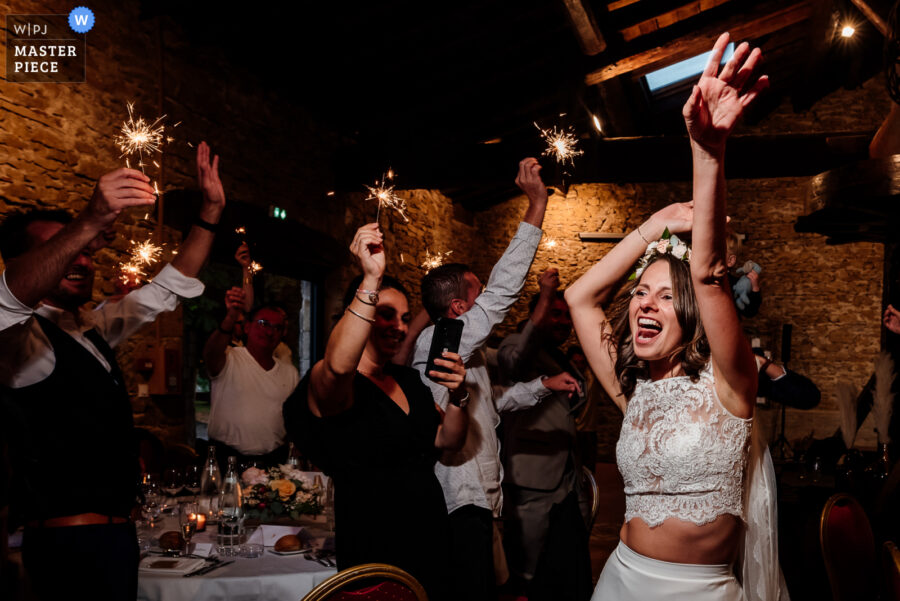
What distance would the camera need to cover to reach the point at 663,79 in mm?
9047

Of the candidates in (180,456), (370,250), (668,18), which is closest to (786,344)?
(668,18)

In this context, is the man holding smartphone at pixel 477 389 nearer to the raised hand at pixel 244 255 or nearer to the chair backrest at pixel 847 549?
the chair backrest at pixel 847 549

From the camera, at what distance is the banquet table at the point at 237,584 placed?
1.89 meters

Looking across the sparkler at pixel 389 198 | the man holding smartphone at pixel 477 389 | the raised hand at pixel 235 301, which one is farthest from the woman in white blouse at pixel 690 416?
the sparkler at pixel 389 198

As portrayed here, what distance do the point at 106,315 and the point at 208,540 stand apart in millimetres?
899

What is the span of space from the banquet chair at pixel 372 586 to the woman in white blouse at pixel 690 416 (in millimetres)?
502

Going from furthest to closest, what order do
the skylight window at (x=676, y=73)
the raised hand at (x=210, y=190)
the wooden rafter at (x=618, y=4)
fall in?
the skylight window at (x=676, y=73) → the wooden rafter at (x=618, y=4) → the raised hand at (x=210, y=190)

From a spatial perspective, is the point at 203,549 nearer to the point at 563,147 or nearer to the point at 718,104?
the point at 718,104

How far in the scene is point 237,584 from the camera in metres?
1.90

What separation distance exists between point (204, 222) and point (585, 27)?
4293 mm

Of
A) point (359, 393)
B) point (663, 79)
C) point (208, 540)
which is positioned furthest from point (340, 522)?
point (663, 79)

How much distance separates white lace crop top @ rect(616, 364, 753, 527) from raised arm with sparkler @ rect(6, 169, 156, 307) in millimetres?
1308

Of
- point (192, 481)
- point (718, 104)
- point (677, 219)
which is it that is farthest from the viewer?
point (192, 481)

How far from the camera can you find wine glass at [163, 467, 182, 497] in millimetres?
2748
